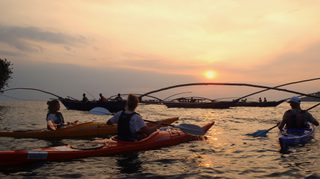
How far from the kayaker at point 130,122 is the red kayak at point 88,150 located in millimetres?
258

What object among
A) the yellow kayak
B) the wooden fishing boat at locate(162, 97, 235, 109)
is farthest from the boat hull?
the wooden fishing boat at locate(162, 97, 235, 109)

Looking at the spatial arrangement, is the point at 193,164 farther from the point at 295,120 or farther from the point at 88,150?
the point at 295,120

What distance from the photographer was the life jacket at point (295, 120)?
13961 millimetres

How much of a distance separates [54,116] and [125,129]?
5.52m

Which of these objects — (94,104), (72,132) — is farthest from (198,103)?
(72,132)

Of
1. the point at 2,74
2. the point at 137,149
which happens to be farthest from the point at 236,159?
the point at 2,74

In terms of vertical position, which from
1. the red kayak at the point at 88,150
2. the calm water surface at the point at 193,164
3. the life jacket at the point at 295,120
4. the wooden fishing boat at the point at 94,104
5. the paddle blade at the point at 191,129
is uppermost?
the wooden fishing boat at the point at 94,104

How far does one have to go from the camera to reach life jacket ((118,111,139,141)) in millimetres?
11113

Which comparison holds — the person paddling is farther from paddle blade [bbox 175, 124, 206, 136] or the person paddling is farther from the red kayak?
paddle blade [bbox 175, 124, 206, 136]

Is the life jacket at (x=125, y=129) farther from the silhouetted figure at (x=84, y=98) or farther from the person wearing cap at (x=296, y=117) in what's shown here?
the silhouetted figure at (x=84, y=98)

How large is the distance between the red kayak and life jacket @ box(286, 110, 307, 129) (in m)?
4.32

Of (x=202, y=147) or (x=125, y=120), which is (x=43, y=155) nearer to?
(x=125, y=120)

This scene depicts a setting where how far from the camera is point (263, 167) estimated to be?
10.0 metres

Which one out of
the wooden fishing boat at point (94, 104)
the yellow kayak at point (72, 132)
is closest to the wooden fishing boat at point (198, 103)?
the wooden fishing boat at point (94, 104)
